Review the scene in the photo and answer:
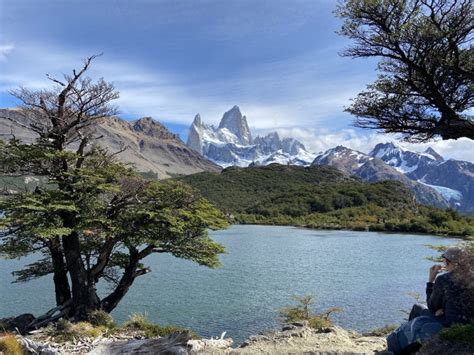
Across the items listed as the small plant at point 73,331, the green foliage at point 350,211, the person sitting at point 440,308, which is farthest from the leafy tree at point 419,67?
the green foliage at point 350,211

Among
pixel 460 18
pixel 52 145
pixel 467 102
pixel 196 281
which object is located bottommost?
pixel 196 281

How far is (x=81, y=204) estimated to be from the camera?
14594mm

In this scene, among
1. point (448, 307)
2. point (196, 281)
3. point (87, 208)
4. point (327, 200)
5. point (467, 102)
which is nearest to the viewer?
point (448, 307)

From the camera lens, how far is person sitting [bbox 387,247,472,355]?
28.1ft

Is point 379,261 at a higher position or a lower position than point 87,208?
lower

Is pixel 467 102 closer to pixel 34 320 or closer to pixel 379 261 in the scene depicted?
pixel 34 320

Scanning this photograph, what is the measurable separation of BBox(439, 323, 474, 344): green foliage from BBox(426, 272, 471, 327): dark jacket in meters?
0.34

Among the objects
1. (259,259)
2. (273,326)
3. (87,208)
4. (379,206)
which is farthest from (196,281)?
(379,206)

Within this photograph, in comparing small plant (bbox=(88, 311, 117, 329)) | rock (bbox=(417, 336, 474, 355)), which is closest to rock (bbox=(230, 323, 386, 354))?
rock (bbox=(417, 336, 474, 355))

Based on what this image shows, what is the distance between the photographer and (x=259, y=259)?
1971 inches

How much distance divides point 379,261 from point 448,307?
43949 mm

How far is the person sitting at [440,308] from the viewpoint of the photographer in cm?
856

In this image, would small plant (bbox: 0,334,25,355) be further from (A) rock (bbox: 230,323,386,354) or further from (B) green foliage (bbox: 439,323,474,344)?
(B) green foliage (bbox: 439,323,474,344)

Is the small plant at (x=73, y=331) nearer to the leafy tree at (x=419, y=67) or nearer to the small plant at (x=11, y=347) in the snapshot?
the small plant at (x=11, y=347)
